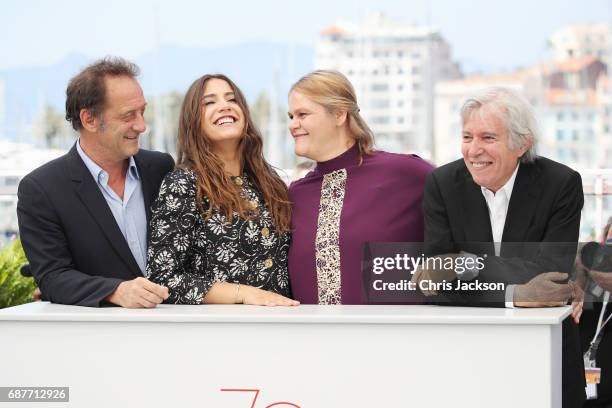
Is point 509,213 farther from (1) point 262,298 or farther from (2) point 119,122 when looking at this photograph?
(2) point 119,122

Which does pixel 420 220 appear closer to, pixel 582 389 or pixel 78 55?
pixel 582 389

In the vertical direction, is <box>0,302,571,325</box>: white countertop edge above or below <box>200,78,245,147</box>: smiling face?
below

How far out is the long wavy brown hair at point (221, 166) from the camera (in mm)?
3654

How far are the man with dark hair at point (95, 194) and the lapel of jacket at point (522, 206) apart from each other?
4.01 ft

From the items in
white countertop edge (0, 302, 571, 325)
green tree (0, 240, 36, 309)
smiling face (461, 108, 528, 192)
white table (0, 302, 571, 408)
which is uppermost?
smiling face (461, 108, 528, 192)

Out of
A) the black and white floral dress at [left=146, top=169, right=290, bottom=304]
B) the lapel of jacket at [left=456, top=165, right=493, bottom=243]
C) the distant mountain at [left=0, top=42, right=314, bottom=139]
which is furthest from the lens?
the distant mountain at [left=0, top=42, right=314, bottom=139]

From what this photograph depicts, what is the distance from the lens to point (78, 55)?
7469 centimetres

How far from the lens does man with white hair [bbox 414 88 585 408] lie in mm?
3301

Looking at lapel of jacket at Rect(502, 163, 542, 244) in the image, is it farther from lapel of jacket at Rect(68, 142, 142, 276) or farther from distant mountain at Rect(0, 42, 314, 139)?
distant mountain at Rect(0, 42, 314, 139)

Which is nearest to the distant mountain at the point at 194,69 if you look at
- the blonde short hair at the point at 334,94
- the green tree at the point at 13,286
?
the green tree at the point at 13,286

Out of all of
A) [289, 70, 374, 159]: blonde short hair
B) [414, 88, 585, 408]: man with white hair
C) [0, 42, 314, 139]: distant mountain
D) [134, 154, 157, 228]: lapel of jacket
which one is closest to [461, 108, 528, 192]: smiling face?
[414, 88, 585, 408]: man with white hair

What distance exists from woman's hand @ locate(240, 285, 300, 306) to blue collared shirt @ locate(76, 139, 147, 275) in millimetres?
451

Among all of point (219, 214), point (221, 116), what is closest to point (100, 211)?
point (219, 214)

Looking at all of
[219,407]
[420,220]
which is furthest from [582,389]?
[219,407]
